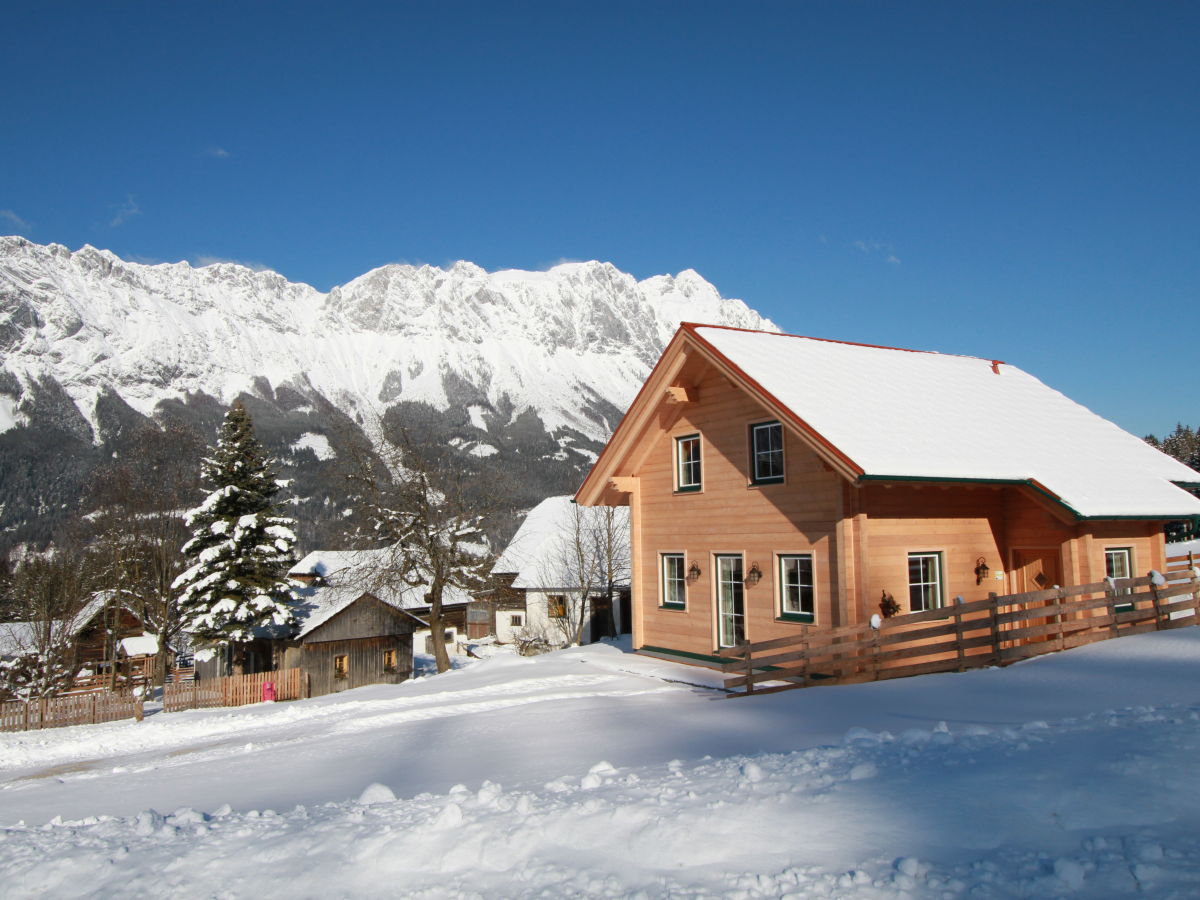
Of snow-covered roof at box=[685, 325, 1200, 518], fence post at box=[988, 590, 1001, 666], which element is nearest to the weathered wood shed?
snow-covered roof at box=[685, 325, 1200, 518]

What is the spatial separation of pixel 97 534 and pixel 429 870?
4000 cm

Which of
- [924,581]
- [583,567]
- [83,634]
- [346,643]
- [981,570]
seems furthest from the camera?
[83,634]

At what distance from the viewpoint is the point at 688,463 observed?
18500 mm

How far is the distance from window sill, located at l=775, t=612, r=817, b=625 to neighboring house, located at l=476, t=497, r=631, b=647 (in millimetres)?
19776

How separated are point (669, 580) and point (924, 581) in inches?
228

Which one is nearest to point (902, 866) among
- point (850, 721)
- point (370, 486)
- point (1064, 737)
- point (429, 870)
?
point (429, 870)

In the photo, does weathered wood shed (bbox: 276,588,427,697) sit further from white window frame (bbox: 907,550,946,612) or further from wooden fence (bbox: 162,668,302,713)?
white window frame (bbox: 907,550,946,612)

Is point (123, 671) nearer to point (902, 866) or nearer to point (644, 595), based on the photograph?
point (644, 595)

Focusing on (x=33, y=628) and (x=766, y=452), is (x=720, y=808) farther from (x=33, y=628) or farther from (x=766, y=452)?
(x=33, y=628)

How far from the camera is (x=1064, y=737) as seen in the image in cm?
711

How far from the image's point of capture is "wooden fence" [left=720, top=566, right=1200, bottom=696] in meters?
11.9

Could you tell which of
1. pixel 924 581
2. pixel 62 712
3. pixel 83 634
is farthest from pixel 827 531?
pixel 83 634

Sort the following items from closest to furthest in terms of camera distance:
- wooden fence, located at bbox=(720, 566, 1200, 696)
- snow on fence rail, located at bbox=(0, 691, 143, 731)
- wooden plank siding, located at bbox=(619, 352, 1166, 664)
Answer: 1. wooden fence, located at bbox=(720, 566, 1200, 696)
2. wooden plank siding, located at bbox=(619, 352, 1166, 664)
3. snow on fence rail, located at bbox=(0, 691, 143, 731)

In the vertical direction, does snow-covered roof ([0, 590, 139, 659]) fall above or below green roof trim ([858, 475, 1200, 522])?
below
